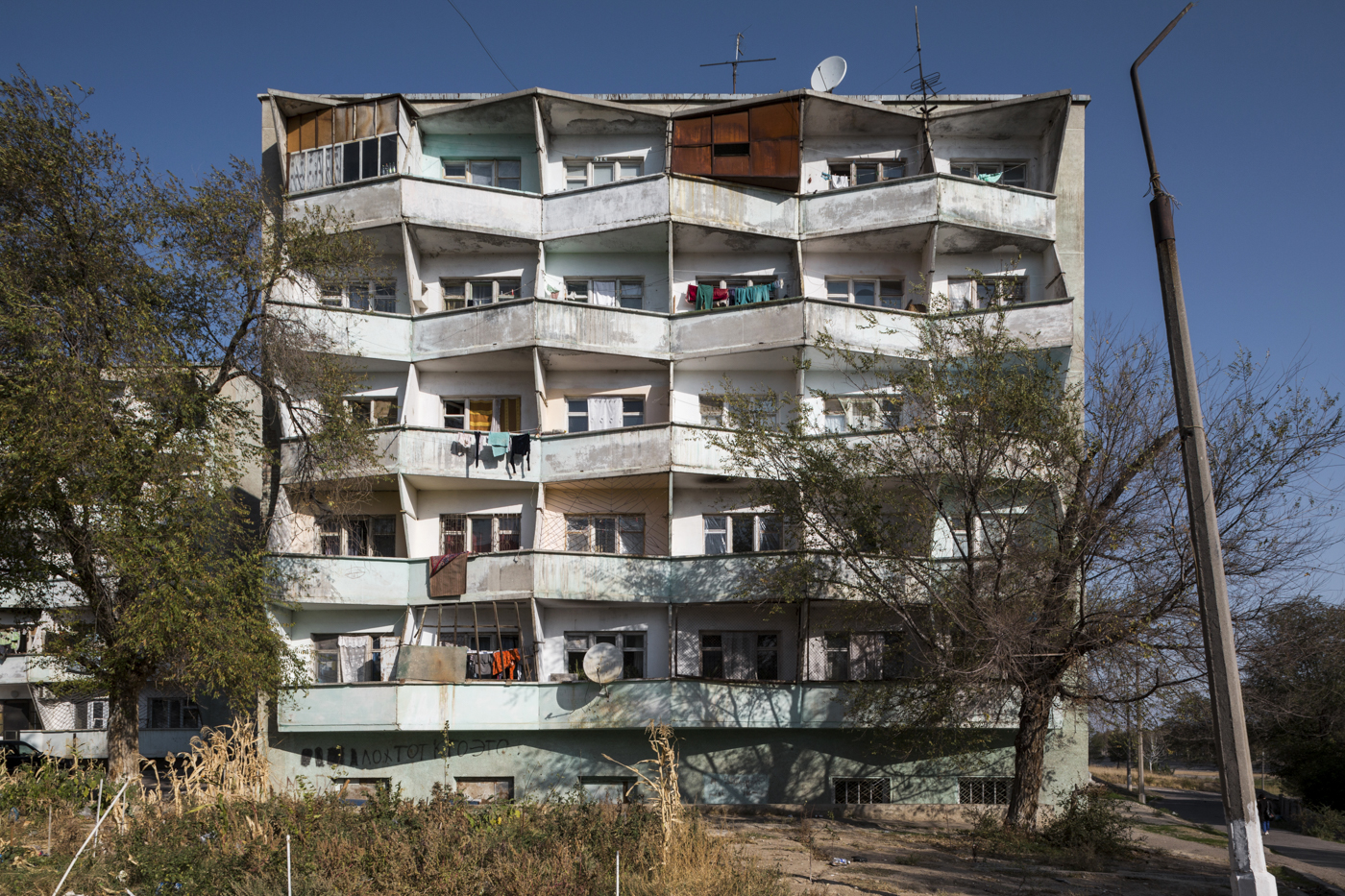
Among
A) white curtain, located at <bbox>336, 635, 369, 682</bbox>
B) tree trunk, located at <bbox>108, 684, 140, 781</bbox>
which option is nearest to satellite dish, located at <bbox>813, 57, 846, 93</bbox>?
white curtain, located at <bbox>336, 635, 369, 682</bbox>

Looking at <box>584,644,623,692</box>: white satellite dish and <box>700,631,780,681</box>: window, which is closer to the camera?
<box>584,644,623,692</box>: white satellite dish

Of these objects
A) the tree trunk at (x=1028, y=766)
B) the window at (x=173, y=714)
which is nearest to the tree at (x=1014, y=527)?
the tree trunk at (x=1028, y=766)

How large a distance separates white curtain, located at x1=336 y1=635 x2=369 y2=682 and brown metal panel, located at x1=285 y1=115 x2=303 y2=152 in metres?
12.4

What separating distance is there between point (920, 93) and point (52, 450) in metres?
21.6

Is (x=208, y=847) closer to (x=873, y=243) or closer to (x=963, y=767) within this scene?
(x=963, y=767)

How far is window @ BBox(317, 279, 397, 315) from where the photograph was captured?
24.6m

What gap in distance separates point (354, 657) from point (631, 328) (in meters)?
10.1

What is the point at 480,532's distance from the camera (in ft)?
78.9

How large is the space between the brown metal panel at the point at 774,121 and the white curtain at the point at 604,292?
513 cm

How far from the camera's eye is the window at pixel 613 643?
22906 mm

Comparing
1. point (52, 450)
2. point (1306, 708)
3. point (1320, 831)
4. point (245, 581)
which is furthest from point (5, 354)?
point (1320, 831)

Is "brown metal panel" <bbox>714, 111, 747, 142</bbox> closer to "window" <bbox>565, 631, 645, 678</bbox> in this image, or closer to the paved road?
"window" <bbox>565, 631, 645, 678</bbox>

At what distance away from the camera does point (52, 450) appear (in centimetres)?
1625

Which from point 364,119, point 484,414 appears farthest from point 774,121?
point 484,414
